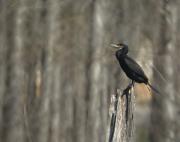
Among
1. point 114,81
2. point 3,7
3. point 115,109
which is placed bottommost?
point 115,109

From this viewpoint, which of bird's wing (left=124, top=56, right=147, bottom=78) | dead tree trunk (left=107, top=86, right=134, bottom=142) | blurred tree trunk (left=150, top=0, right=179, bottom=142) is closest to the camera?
dead tree trunk (left=107, top=86, right=134, bottom=142)

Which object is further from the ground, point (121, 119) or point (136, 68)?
point (136, 68)

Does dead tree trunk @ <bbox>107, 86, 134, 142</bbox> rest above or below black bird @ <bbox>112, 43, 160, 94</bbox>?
below

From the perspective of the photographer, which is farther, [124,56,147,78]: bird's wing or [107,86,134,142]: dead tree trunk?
[124,56,147,78]: bird's wing

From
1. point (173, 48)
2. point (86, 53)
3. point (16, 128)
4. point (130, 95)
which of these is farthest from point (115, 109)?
point (16, 128)

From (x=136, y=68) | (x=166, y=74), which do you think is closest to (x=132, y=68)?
(x=136, y=68)

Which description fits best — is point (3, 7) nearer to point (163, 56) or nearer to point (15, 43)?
point (163, 56)

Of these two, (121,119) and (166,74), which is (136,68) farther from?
(166,74)

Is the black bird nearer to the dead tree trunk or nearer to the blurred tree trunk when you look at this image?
the dead tree trunk

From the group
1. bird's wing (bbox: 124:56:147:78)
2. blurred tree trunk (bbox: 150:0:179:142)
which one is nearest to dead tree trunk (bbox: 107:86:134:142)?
bird's wing (bbox: 124:56:147:78)

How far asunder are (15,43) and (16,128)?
204 centimetres

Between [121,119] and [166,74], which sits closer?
[121,119]

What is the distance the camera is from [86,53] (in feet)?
64.1

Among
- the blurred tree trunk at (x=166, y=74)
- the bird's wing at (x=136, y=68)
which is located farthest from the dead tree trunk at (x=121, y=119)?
the blurred tree trunk at (x=166, y=74)
